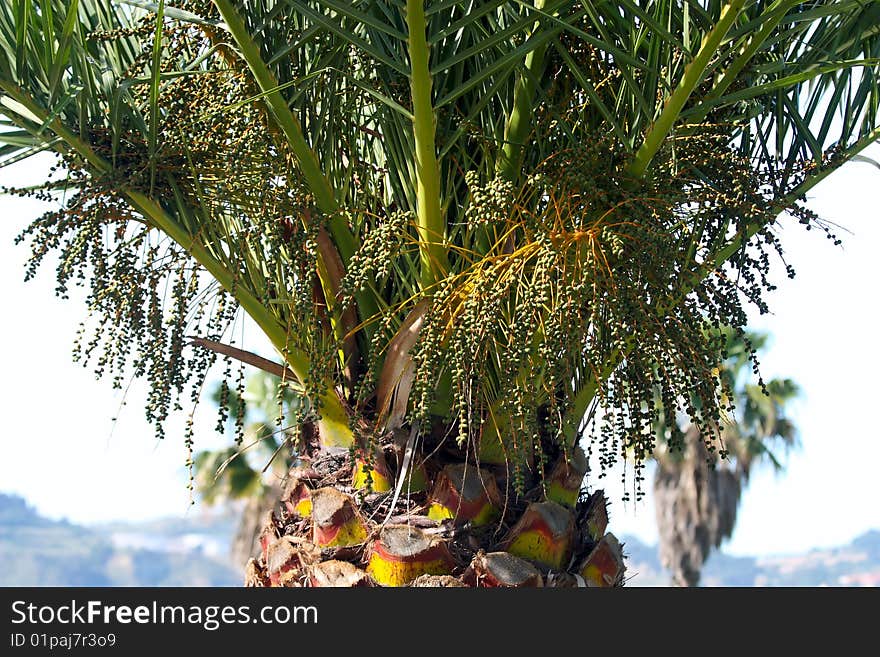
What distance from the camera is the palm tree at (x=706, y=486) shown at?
15430 mm

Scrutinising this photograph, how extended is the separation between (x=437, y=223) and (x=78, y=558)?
176 meters

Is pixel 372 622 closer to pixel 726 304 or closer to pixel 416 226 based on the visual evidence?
pixel 416 226

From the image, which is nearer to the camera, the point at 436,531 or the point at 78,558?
the point at 436,531

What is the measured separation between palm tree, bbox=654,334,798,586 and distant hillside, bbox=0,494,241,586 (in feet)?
478

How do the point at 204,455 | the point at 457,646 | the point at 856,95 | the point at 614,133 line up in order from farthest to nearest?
the point at 204,455, the point at 856,95, the point at 614,133, the point at 457,646

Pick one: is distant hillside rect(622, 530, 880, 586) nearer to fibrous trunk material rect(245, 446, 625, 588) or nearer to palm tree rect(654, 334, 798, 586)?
palm tree rect(654, 334, 798, 586)

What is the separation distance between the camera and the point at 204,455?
45.2 feet

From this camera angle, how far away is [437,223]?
3139 mm

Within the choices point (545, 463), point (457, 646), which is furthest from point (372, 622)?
point (545, 463)

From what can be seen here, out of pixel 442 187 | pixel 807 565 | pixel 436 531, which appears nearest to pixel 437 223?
pixel 442 187

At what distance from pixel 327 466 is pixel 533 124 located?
54.4 inches

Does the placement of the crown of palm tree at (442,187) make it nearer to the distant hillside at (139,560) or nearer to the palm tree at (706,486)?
the palm tree at (706,486)

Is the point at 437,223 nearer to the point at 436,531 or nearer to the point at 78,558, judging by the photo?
the point at 436,531

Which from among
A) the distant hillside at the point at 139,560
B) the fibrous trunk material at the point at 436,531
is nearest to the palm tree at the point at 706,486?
the fibrous trunk material at the point at 436,531
